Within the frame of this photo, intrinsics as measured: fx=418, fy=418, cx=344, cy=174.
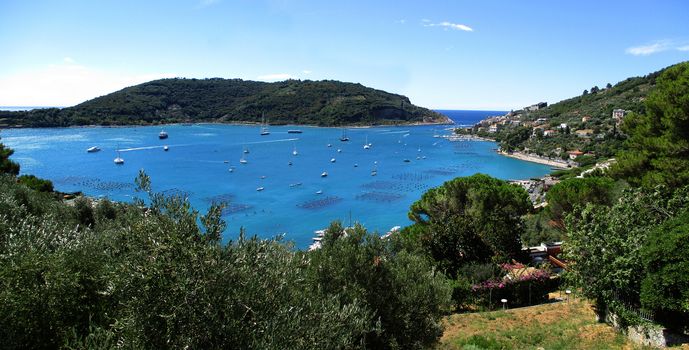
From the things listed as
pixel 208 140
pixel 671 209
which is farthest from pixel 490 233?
pixel 208 140

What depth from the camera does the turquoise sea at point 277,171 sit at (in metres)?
40.2

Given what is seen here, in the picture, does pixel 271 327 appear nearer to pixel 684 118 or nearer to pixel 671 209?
pixel 671 209

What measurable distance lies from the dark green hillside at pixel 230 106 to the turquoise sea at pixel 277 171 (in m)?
28.5

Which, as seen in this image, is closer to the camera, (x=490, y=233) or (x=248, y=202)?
(x=490, y=233)

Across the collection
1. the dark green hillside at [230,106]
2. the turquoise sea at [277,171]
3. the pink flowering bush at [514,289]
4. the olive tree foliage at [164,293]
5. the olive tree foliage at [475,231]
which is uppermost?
the dark green hillside at [230,106]

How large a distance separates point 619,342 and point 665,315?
3.69ft

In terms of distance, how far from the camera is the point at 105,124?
445 ft

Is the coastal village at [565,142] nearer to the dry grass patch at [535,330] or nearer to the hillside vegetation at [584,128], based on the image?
the hillside vegetation at [584,128]

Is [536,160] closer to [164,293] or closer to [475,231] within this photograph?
[475,231]

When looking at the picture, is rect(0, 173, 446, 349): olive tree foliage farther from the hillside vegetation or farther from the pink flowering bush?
the hillside vegetation

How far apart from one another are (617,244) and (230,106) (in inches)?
6633

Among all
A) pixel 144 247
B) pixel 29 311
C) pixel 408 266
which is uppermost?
pixel 144 247

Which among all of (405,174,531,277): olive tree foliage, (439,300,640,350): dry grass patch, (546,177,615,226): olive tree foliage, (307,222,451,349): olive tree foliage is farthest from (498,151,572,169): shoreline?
(307,222,451,349): olive tree foliage

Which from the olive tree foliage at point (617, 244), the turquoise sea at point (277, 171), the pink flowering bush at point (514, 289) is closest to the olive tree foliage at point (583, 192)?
the pink flowering bush at point (514, 289)
